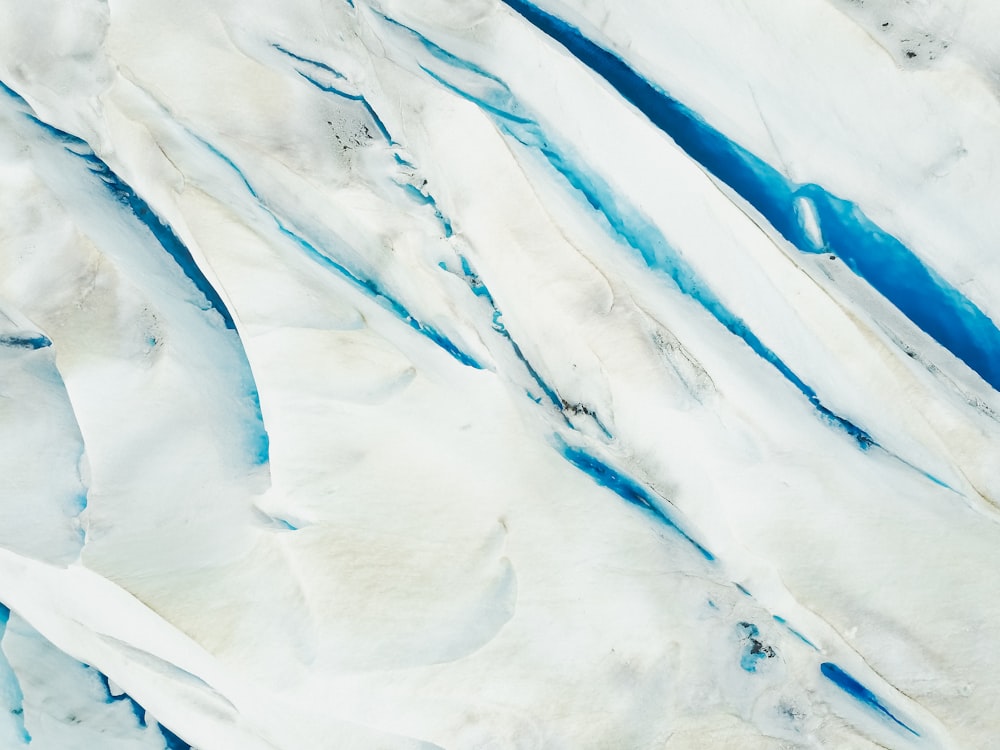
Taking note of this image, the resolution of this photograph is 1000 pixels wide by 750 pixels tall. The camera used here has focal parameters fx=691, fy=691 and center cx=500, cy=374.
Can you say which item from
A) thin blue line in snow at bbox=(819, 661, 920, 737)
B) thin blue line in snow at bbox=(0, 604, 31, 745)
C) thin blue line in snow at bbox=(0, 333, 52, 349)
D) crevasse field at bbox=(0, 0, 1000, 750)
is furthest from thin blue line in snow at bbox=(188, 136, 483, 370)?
thin blue line in snow at bbox=(0, 604, 31, 745)

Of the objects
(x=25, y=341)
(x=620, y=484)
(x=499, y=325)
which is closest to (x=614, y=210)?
(x=499, y=325)

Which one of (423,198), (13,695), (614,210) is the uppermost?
(614,210)

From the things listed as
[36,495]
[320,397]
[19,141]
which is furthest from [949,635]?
[19,141]

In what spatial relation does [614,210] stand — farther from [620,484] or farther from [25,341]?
[25,341]

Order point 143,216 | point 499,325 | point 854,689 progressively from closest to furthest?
point 854,689, point 499,325, point 143,216

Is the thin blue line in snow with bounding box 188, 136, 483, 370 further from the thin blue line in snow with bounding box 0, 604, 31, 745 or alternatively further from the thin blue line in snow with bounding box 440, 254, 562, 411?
the thin blue line in snow with bounding box 0, 604, 31, 745

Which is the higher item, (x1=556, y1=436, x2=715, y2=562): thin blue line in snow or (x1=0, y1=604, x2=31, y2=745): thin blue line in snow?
(x1=556, y1=436, x2=715, y2=562): thin blue line in snow
